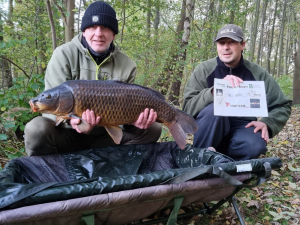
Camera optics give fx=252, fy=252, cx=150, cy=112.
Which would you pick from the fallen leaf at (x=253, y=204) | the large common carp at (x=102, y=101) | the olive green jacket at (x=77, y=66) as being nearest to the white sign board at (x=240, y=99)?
the large common carp at (x=102, y=101)

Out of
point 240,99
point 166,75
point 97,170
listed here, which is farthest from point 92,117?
point 166,75

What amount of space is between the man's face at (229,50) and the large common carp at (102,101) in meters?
0.85

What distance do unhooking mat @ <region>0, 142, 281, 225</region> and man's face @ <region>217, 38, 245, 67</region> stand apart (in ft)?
2.86

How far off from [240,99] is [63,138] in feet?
4.53

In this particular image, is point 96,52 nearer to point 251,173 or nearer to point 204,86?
point 204,86

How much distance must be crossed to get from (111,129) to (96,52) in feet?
2.02

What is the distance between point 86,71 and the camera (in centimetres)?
186

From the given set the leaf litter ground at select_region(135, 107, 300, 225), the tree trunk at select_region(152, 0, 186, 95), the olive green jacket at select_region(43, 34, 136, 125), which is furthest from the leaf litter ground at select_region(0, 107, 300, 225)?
the tree trunk at select_region(152, 0, 186, 95)

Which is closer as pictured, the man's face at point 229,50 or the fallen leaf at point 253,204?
the fallen leaf at point 253,204

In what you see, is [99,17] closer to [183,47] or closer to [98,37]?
[98,37]

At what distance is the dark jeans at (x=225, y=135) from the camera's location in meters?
2.00

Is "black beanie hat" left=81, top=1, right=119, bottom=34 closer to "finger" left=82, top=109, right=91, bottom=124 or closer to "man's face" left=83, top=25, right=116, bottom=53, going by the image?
"man's face" left=83, top=25, right=116, bottom=53

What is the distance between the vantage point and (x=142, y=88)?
162cm

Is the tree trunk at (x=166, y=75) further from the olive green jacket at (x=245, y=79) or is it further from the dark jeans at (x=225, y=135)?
the dark jeans at (x=225, y=135)
